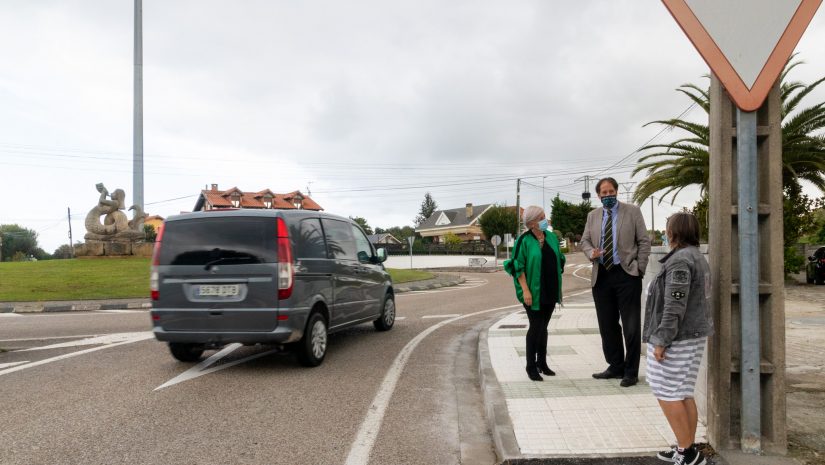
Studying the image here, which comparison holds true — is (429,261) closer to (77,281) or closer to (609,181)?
(77,281)

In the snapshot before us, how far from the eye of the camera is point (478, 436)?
436cm

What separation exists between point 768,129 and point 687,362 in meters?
1.50

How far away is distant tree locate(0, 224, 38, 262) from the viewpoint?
89.5 metres

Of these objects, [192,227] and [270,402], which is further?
[192,227]

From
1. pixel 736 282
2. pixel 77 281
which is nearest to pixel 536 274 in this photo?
pixel 736 282

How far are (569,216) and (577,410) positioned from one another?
92722 millimetres

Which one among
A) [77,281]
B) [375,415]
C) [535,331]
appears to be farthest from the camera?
[77,281]

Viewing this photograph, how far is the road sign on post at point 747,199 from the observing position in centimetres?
344

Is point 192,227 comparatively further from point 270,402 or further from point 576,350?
point 576,350

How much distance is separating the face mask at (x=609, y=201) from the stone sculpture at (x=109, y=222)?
101 feet

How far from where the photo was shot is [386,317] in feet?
32.3

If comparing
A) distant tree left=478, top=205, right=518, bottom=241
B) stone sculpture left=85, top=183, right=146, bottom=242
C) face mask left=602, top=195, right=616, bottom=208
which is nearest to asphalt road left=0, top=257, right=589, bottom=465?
face mask left=602, top=195, right=616, bottom=208

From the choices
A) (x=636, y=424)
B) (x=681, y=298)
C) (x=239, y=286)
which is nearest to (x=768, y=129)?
(x=681, y=298)

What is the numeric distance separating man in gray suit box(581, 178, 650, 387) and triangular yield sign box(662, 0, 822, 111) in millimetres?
1929
